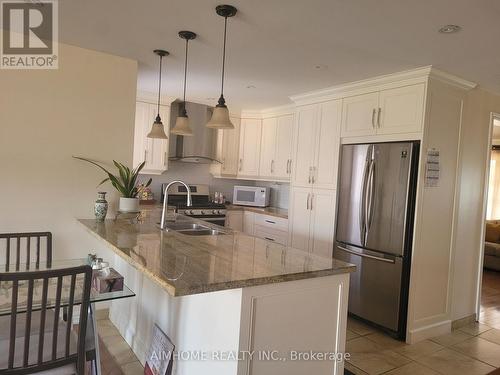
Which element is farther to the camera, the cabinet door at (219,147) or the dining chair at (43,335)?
the cabinet door at (219,147)

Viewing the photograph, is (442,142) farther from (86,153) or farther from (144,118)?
(144,118)

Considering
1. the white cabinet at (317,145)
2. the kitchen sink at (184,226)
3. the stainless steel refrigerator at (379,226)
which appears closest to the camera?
the kitchen sink at (184,226)

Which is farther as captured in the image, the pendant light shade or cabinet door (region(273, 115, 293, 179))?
cabinet door (region(273, 115, 293, 179))

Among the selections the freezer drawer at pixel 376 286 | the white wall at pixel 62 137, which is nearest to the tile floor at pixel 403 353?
the freezer drawer at pixel 376 286

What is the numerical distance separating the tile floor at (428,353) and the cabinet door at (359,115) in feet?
6.31

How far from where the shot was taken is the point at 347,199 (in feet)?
11.8

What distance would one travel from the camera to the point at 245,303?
151cm

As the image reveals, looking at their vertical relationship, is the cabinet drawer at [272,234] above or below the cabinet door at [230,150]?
below

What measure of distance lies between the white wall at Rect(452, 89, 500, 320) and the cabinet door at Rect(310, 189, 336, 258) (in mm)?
1198

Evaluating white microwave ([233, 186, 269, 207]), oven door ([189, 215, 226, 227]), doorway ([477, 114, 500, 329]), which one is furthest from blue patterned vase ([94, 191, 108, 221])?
doorway ([477, 114, 500, 329])

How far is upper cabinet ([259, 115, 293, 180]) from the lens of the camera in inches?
194

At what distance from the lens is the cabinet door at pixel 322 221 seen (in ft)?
12.4

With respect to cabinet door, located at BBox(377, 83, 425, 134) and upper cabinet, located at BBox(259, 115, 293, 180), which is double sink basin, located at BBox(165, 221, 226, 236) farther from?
upper cabinet, located at BBox(259, 115, 293, 180)

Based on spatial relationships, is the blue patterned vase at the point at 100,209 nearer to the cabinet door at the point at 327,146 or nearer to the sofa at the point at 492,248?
the cabinet door at the point at 327,146
